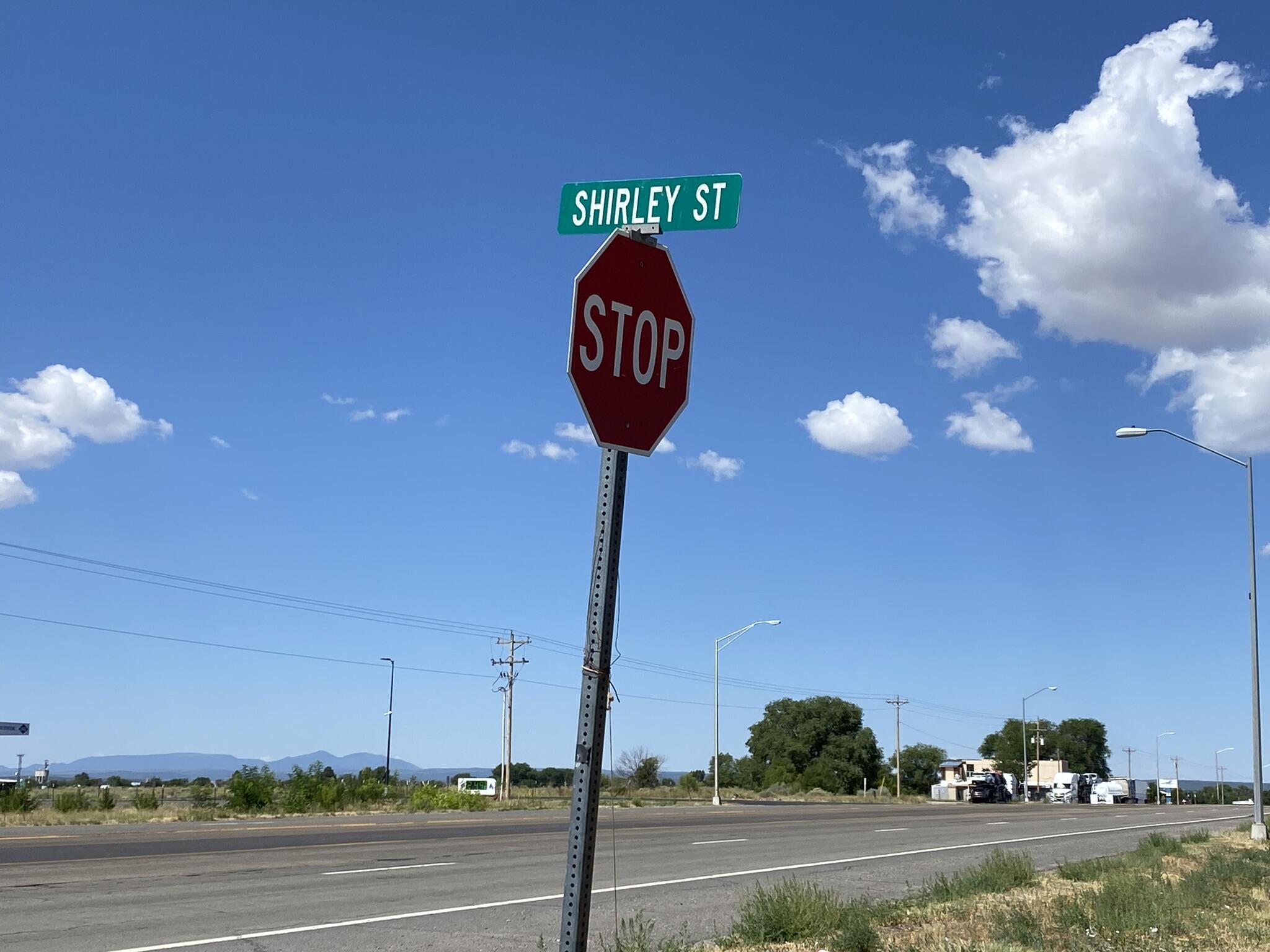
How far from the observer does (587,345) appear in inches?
177

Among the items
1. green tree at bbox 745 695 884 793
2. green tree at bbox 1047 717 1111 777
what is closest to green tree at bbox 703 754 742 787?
→ green tree at bbox 745 695 884 793

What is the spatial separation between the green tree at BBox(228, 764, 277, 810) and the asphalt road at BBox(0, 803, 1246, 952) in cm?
882

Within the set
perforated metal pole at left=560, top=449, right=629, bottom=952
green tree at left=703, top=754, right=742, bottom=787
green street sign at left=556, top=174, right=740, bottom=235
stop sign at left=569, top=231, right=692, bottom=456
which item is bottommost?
green tree at left=703, top=754, right=742, bottom=787

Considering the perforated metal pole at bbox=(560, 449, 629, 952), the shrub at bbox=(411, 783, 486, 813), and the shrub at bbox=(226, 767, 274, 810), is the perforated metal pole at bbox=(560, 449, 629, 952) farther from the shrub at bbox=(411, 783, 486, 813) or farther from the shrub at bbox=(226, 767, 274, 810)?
the shrub at bbox=(411, 783, 486, 813)

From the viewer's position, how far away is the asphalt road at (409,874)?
35.8 ft

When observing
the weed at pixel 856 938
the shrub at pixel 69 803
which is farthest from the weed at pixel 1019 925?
the shrub at pixel 69 803

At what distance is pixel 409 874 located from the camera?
16.4 metres

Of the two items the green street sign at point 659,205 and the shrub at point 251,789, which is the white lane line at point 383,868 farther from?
the shrub at point 251,789

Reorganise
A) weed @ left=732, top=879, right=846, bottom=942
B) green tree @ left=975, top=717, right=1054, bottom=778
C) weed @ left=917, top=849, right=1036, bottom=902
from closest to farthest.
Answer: weed @ left=732, top=879, right=846, bottom=942 < weed @ left=917, top=849, right=1036, bottom=902 < green tree @ left=975, top=717, right=1054, bottom=778

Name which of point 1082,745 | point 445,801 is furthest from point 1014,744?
point 445,801

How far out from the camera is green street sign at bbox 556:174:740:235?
5117 millimetres

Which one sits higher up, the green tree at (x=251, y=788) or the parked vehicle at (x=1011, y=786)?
the green tree at (x=251, y=788)

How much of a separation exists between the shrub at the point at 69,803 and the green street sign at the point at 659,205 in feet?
124

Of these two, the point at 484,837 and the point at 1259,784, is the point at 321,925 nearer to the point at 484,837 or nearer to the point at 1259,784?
the point at 484,837
